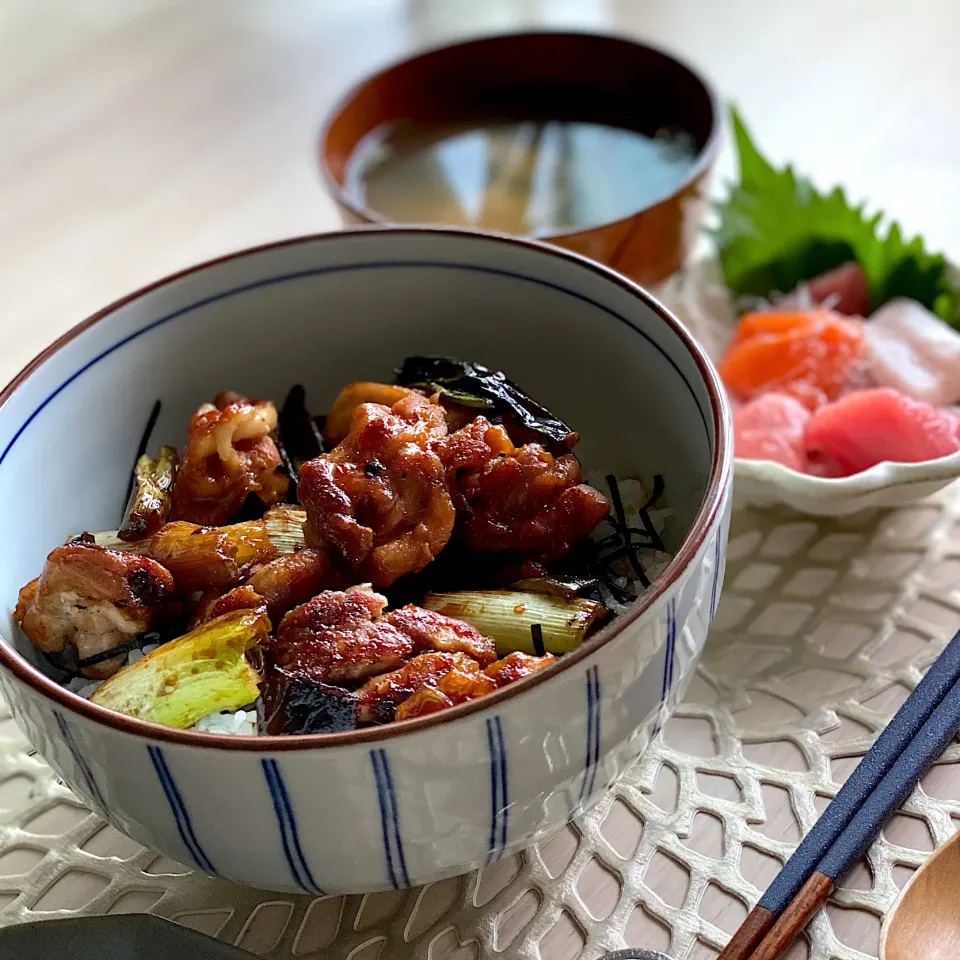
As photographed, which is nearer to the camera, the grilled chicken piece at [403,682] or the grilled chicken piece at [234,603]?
the grilled chicken piece at [403,682]

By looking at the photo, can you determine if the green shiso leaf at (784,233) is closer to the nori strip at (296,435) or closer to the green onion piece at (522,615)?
the nori strip at (296,435)

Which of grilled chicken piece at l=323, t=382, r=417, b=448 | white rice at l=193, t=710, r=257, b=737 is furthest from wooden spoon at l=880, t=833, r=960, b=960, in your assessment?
grilled chicken piece at l=323, t=382, r=417, b=448

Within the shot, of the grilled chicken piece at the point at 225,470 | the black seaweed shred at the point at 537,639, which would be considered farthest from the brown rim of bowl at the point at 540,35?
the black seaweed shred at the point at 537,639

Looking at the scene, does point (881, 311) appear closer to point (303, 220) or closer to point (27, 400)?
point (303, 220)

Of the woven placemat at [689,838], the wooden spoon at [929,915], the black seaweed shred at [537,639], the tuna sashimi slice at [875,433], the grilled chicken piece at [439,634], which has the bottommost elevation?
the wooden spoon at [929,915]

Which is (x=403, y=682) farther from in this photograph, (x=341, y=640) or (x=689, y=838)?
(x=689, y=838)

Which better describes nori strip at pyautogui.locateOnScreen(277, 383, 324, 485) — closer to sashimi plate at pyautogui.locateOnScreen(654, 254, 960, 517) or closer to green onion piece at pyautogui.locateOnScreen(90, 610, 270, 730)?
green onion piece at pyautogui.locateOnScreen(90, 610, 270, 730)
